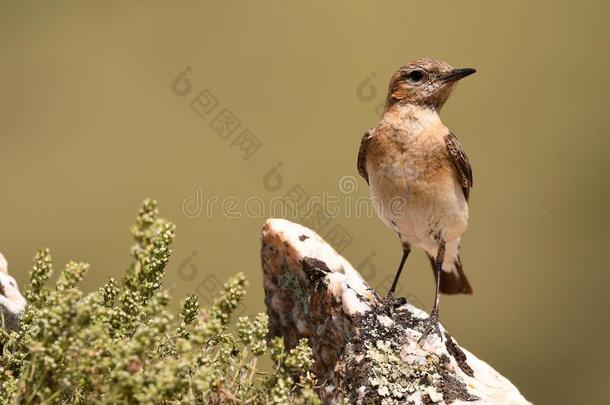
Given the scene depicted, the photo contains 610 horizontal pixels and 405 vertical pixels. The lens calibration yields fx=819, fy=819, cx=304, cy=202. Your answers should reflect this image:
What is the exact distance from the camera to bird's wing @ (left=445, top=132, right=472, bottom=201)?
17.7ft

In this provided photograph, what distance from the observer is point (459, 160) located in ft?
17.9

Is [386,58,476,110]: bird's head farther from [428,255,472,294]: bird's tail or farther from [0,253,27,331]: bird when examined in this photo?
[0,253,27,331]: bird

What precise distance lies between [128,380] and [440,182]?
3107mm

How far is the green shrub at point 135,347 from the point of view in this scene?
2643 mm

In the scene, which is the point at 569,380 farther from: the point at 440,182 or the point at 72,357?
the point at 72,357

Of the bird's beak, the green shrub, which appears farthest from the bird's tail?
the green shrub

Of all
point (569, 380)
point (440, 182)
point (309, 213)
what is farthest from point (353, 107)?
point (440, 182)

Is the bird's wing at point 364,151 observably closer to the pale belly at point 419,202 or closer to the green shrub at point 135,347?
the pale belly at point 419,202

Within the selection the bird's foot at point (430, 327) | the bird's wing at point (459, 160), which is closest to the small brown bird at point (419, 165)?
the bird's wing at point (459, 160)

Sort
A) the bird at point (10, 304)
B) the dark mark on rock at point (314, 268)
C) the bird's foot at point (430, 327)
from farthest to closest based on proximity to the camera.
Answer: the dark mark on rock at point (314, 268), the bird's foot at point (430, 327), the bird at point (10, 304)

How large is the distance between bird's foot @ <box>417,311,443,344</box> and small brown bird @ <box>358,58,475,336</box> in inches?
5.7

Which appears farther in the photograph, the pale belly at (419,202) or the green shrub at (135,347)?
the pale belly at (419,202)

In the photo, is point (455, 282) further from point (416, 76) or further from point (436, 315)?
point (416, 76)

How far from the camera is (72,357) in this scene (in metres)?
2.77
